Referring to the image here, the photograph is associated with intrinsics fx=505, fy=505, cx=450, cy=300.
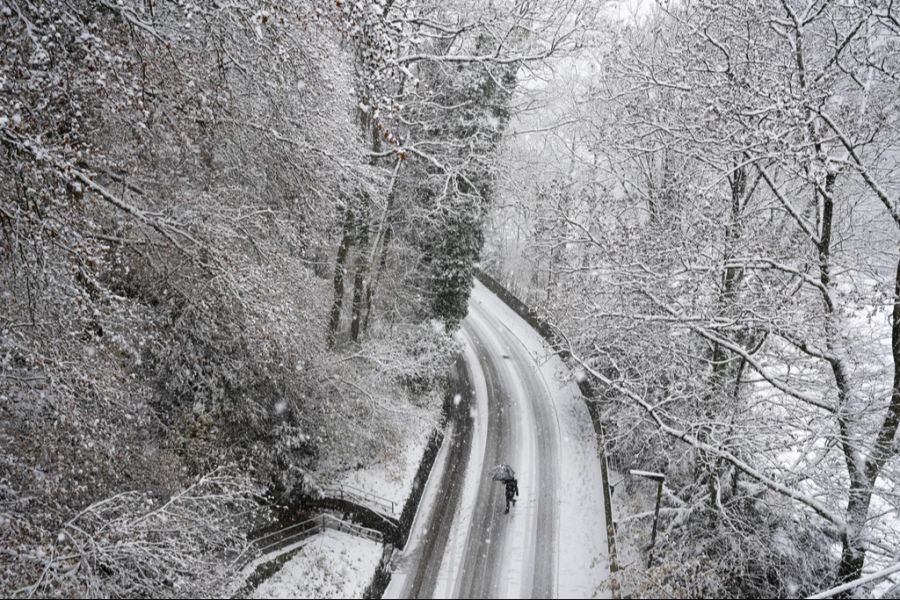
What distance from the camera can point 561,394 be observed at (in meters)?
15.6

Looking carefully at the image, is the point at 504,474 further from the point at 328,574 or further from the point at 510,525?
the point at 328,574

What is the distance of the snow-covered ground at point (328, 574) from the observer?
3965 mm

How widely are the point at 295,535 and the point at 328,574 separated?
425cm

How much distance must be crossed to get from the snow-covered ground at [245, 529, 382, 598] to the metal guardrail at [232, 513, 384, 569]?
0.27m

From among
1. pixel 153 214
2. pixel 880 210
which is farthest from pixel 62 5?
pixel 880 210

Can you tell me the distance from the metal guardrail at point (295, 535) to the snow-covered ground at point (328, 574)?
27 cm

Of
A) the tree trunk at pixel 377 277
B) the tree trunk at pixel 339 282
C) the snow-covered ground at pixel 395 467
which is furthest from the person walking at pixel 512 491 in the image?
the tree trunk at pixel 377 277

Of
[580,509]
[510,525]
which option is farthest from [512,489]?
[580,509]

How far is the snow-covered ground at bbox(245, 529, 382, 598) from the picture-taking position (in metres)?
3.96

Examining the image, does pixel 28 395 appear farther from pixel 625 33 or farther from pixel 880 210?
pixel 880 210

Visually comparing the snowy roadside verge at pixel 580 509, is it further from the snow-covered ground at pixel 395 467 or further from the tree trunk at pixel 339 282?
the tree trunk at pixel 339 282

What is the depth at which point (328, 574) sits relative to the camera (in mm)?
4266

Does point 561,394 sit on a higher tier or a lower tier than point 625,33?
lower

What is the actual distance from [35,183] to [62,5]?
2041mm
